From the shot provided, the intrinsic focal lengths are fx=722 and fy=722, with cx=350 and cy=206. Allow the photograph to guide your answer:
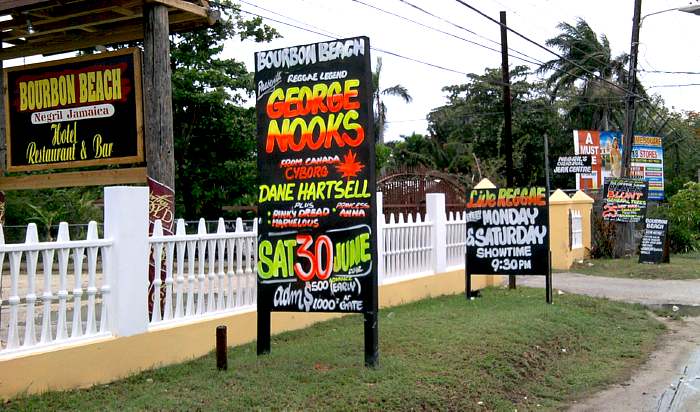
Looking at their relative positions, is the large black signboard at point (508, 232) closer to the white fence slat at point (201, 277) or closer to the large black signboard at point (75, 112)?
the white fence slat at point (201, 277)

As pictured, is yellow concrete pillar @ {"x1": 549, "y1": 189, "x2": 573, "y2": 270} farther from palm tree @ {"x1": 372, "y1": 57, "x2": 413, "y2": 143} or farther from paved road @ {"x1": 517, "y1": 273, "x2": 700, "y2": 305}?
palm tree @ {"x1": 372, "y1": 57, "x2": 413, "y2": 143}

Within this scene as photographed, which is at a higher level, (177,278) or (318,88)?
(318,88)

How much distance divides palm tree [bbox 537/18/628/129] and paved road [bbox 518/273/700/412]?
26102 millimetres

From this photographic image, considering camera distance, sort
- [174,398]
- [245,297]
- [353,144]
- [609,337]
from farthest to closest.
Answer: [609,337]
[245,297]
[353,144]
[174,398]

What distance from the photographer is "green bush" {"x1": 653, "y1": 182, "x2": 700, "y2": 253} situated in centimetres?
2555

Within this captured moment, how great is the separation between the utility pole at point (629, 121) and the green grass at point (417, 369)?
39.2ft

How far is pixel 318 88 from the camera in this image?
7.18 metres

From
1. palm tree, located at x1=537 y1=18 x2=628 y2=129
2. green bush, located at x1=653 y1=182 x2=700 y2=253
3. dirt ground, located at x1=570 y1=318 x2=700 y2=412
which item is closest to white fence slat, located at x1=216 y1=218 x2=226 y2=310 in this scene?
dirt ground, located at x1=570 y1=318 x2=700 y2=412

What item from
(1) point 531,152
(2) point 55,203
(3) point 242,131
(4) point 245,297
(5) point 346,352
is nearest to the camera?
(5) point 346,352

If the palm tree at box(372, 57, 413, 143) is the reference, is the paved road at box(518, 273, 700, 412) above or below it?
below

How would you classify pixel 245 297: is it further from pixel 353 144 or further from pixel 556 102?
pixel 556 102

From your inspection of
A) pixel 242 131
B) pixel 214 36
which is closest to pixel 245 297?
pixel 242 131

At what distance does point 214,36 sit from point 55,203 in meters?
7.85

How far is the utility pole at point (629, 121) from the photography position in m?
22.2
